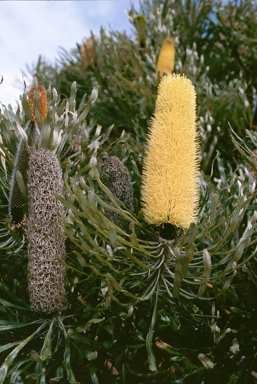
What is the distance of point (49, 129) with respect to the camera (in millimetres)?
810

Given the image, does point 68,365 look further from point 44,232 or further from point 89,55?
point 89,55

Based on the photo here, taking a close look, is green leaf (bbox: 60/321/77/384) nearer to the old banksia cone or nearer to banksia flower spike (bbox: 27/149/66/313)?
banksia flower spike (bbox: 27/149/66/313)

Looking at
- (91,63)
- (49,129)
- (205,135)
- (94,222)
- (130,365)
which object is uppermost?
(91,63)

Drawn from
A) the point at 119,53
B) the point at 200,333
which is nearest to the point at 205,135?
the point at 119,53

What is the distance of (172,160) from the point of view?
717mm

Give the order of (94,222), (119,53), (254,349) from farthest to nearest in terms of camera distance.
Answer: (119,53), (254,349), (94,222)

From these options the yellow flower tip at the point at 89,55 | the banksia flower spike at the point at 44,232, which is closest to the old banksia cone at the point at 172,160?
the banksia flower spike at the point at 44,232

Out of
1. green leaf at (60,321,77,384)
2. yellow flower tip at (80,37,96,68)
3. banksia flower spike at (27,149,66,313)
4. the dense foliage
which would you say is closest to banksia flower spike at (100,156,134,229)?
the dense foliage

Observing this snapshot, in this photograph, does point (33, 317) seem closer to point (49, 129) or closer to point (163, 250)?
point (163, 250)

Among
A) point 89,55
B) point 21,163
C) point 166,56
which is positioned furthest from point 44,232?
point 89,55

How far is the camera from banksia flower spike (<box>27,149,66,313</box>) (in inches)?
29.2

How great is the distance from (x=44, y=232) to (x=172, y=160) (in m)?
0.32

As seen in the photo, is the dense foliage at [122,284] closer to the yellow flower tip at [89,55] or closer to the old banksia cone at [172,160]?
the old banksia cone at [172,160]

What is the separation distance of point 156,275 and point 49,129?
1.45 feet
